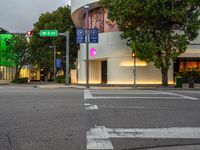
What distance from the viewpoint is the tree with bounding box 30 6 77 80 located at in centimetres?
7444

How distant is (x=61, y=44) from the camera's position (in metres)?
75.5

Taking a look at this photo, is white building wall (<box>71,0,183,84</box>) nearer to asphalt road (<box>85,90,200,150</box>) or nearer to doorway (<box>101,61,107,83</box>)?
doorway (<box>101,61,107,83</box>)

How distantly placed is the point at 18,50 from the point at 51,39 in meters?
6.43

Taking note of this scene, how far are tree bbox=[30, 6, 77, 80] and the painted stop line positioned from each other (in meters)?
62.7

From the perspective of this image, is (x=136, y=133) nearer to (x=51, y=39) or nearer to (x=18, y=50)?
(x=18, y=50)

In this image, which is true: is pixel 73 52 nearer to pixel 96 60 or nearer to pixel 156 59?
pixel 96 60

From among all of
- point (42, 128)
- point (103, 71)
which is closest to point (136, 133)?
point (42, 128)

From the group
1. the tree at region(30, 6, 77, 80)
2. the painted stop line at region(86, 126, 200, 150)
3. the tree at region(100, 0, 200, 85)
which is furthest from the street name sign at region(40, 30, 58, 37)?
the painted stop line at region(86, 126, 200, 150)

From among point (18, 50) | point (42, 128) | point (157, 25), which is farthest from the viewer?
point (18, 50)

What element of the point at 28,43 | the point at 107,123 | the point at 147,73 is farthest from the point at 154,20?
the point at 28,43

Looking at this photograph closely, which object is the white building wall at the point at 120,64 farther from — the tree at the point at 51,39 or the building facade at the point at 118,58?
the tree at the point at 51,39

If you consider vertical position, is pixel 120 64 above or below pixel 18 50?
below

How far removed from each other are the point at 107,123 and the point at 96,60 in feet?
138

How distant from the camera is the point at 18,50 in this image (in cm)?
7600
